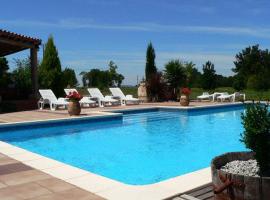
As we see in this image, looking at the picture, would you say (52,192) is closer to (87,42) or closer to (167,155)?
(167,155)

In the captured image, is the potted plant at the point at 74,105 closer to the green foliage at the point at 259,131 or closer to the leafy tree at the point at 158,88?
the leafy tree at the point at 158,88

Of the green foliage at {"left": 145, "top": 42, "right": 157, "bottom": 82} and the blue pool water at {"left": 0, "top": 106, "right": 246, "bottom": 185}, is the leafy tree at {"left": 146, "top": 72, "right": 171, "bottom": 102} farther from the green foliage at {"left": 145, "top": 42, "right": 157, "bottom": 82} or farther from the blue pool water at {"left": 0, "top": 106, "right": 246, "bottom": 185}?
the blue pool water at {"left": 0, "top": 106, "right": 246, "bottom": 185}

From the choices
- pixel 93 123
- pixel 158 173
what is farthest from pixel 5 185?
pixel 93 123

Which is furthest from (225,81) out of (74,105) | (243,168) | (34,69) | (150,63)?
(243,168)

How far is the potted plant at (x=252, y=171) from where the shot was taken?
115 inches

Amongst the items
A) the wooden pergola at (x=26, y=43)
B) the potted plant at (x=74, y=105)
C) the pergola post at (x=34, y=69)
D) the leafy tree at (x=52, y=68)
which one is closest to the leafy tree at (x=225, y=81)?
the leafy tree at (x=52, y=68)

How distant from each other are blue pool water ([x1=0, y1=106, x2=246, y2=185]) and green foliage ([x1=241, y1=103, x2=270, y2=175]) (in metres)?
2.78

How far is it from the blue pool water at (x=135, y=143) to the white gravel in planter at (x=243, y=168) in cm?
240

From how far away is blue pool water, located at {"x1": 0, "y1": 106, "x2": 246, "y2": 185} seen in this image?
655cm

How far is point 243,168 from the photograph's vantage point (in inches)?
133

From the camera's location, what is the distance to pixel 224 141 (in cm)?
922

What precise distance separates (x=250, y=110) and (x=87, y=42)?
29.6 m

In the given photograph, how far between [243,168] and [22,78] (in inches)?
604

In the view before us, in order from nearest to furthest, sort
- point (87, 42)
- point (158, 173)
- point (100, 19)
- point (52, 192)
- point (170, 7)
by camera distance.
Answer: point (52, 192) < point (158, 173) < point (170, 7) < point (100, 19) < point (87, 42)
